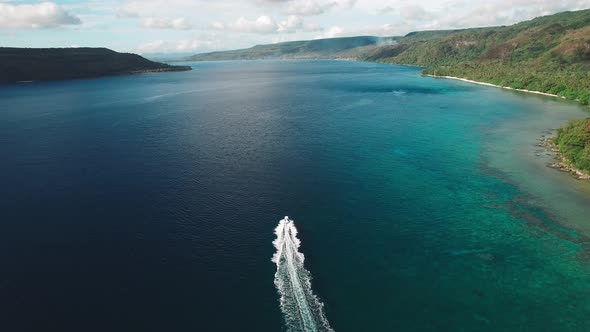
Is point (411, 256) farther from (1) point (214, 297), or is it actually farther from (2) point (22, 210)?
(2) point (22, 210)

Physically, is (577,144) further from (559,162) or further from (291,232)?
(291,232)

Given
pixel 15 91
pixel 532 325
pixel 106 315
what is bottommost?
pixel 532 325

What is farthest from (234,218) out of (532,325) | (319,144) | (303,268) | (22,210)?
(319,144)

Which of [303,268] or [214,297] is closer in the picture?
[214,297]

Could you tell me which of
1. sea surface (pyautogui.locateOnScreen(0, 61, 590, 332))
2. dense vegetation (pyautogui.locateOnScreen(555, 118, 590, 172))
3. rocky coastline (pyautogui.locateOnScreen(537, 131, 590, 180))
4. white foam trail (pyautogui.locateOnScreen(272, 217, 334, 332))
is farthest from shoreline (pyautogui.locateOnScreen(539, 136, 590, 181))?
white foam trail (pyautogui.locateOnScreen(272, 217, 334, 332))

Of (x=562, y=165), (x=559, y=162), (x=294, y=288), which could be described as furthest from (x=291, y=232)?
(x=559, y=162)

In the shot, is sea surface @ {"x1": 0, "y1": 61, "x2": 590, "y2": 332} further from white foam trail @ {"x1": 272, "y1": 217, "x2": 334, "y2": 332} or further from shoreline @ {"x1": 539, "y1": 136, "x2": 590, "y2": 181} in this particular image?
shoreline @ {"x1": 539, "y1": 136, "x2": 590, "y2": 181}

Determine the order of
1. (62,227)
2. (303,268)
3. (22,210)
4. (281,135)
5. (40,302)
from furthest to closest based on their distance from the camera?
(281,135) < (22,210) < (62,227) < (303,268) < (40,302)
